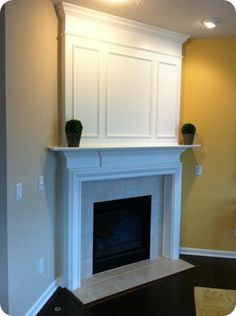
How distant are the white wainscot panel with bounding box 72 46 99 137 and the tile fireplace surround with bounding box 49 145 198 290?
30 centimetres

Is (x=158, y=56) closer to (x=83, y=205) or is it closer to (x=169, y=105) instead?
(x=169, y=105)

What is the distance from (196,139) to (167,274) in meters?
1.62

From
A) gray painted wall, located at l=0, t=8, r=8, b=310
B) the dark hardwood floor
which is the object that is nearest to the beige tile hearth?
the dark hardwood floor

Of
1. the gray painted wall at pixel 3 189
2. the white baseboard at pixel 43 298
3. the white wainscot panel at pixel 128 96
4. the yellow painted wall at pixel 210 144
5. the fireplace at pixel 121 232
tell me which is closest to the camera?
the gray painted wall at pixel 3 189

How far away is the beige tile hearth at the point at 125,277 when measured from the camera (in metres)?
2.84

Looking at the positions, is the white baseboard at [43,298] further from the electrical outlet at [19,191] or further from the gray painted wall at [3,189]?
the electrical outlet at [19,191]

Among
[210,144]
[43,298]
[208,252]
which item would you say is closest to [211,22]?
[210,144]

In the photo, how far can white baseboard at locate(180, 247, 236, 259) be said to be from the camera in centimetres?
367

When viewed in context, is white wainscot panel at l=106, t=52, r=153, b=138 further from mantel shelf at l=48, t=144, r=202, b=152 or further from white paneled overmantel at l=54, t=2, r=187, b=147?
mantel shelf at l=48, t=144, r=202, b=152

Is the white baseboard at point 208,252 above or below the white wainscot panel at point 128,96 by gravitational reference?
below

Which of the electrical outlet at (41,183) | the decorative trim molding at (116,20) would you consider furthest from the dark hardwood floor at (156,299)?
the decorative trim molding at (116,20)

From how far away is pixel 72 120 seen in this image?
8.72 feet

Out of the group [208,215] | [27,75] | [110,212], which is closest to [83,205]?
[110,212]

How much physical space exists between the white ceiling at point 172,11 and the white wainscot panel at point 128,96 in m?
0.40
